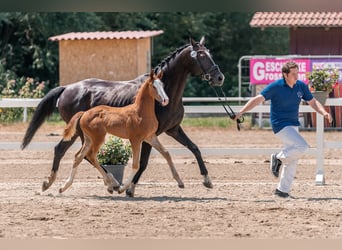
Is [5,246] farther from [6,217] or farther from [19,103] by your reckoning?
[19,103]

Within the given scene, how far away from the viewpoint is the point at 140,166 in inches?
393

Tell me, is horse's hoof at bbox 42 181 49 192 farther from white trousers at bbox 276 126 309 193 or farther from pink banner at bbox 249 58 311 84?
pink banner at bbox 249 58 311 84

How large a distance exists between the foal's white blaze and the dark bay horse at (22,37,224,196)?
1.95 ft

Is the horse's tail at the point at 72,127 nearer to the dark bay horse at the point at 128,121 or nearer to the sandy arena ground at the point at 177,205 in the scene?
the dark bay horse at the point at 128,121

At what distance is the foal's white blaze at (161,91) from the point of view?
9062 mm

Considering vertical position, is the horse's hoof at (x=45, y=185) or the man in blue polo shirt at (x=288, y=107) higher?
the man in blue polo shirt at (x=288, y=107)

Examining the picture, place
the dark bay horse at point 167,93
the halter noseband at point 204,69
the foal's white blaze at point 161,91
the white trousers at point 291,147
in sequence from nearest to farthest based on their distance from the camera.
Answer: the foal's white blaze at point 161,91
the white trousers at point 291,147
the halter noseband at point 204,69
the dark bay horse at point 167,93

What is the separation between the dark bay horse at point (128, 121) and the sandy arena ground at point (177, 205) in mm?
626

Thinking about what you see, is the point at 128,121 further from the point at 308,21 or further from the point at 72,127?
the point at 308,21

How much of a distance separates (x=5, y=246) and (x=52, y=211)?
522 cm

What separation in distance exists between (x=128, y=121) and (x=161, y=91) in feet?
1.65

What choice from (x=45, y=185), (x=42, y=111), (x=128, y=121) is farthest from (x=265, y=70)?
(x=128, y=121)

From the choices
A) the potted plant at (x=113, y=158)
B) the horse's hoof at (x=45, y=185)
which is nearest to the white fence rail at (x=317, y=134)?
the potted plant at (x=113, y=158)

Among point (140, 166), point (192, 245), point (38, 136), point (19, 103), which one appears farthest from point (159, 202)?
point (38, 136)
